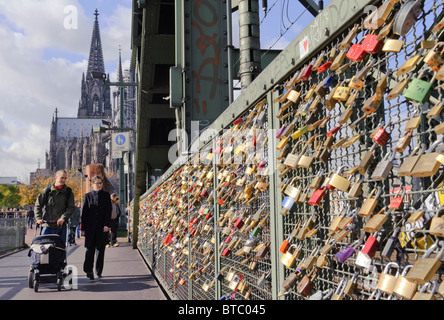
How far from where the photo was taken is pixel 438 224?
1177mm

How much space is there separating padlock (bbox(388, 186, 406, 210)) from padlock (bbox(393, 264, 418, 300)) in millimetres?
163

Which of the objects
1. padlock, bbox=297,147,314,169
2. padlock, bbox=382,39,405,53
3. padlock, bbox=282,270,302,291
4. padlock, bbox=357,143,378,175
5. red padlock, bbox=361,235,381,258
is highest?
padlock, bbox=382,39,405,53

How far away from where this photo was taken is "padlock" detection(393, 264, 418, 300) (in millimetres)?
1233

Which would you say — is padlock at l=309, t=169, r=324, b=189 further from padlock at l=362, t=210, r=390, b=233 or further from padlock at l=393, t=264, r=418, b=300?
padlock at l=393, t=264, r=418, b=300

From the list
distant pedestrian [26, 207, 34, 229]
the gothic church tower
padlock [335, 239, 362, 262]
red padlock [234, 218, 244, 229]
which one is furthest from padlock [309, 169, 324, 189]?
the gothic church tower

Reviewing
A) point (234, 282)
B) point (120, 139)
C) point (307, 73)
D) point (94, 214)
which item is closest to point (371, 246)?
point (307, 73)

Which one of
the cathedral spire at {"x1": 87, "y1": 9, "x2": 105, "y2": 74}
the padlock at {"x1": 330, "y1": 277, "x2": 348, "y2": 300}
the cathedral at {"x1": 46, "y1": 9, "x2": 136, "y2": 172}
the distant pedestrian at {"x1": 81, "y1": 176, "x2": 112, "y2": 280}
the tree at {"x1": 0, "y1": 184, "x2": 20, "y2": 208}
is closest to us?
the padlock at {"x1": 330, "y1": 277, "x2": 348, "y2": 300}

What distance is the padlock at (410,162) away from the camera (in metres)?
1.23

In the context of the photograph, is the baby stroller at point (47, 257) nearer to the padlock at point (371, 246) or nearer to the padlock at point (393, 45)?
the padlock at point (371, 246)

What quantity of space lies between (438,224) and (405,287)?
19 cm

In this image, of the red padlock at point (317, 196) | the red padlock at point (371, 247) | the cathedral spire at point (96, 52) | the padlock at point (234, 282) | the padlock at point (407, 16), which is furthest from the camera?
the cathedral spire at point (96, 52)

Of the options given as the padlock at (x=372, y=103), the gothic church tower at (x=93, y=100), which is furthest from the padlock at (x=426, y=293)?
the gothic church tower at (x=93, y=100)

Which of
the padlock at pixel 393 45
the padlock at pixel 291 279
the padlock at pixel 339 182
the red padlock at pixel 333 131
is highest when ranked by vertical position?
the padlock at pixel 393 45

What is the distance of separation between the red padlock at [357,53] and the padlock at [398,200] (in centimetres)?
42
